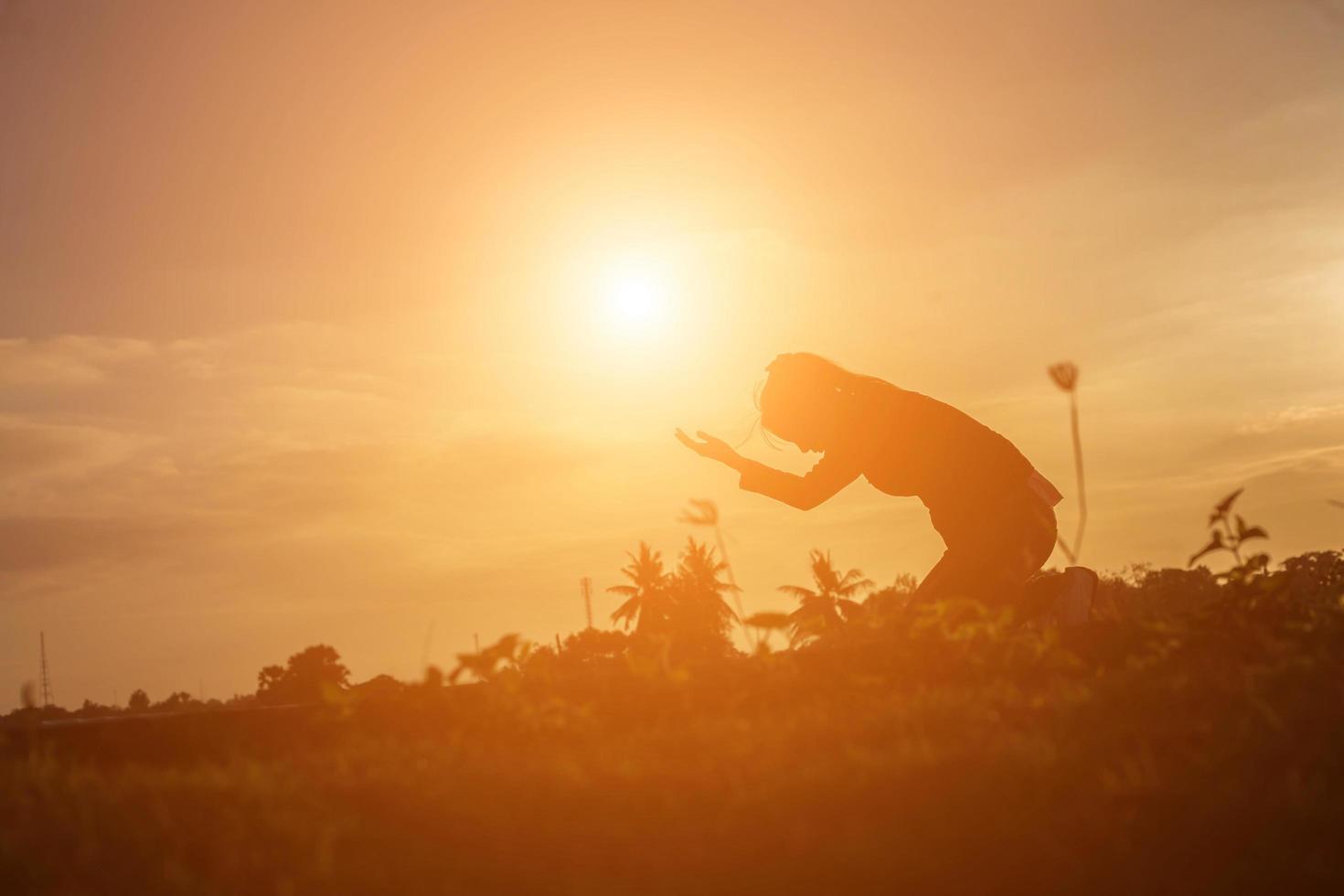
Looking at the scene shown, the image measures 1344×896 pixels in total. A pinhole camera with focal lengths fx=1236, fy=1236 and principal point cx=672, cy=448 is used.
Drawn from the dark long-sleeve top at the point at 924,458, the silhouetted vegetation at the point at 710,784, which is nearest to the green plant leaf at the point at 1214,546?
the silhouetted vegetation at the point at 710,784

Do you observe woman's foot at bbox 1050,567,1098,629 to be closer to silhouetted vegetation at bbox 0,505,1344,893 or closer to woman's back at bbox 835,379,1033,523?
woman's back at bbox 835,379,1033,523

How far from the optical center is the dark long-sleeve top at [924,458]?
295 inches

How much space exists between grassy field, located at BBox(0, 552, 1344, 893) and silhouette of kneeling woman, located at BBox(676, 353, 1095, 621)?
358 cm

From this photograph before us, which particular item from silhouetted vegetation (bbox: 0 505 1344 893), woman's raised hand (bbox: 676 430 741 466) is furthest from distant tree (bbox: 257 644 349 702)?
woman's raised hand (bbox: 676 430 741 466)

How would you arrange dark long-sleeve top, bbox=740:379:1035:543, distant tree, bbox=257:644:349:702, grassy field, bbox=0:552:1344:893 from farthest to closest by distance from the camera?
dark long-sleeve top, bbox=740:379:1035:543
distant tree, bbox=257:644:349:702
grassy field, bbox=0:552:1344:893

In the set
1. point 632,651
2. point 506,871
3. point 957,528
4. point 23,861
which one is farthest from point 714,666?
point 957,528

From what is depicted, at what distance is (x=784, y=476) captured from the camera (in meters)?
7.18

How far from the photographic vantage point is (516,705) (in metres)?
3.57

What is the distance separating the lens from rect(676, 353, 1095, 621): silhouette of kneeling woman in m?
7.32

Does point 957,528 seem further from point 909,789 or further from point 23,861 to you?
point 23,861

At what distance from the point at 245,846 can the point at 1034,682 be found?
2646 mm

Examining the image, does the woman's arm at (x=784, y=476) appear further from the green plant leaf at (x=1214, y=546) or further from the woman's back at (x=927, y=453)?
the green plant leaf at (x=1214, y=546)

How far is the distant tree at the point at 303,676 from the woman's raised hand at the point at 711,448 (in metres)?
2.57

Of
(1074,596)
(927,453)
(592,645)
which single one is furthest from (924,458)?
(592,645)
